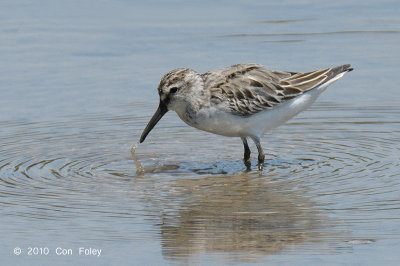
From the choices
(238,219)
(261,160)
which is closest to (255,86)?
(261,160)

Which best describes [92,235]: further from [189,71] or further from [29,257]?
[189,71]

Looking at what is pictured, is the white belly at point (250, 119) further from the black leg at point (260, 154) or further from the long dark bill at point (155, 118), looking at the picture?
the long dark bill at point (155, 118)

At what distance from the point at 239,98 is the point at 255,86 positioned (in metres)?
0.50

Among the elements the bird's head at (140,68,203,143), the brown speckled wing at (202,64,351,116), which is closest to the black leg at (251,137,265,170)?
the brown speckled wing at (202,64,351,116)

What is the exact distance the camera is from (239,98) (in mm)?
11836

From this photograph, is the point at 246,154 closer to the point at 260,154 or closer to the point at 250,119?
the point at 260,154

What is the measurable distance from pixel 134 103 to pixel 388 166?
4.50 m

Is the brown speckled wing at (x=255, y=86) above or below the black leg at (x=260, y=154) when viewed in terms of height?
above

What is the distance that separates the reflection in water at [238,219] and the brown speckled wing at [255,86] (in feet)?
3.67

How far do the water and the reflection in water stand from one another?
0.07ft

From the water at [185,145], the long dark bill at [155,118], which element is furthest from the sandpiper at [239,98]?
the water at [185,145]

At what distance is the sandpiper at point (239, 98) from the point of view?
38.4 feet

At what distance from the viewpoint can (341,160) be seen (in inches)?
457

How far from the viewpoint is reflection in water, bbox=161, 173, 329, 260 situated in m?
8.48
